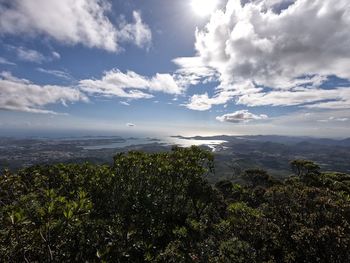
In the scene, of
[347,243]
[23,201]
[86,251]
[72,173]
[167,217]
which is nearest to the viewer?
[347,243]

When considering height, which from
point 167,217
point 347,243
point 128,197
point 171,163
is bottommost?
point 167,217

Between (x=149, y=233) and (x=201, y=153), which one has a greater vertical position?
(x=201, y=153)

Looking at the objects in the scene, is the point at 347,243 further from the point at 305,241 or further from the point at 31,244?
the point at 31,244

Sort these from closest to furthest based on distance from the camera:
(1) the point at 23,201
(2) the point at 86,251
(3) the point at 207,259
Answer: (3) the point at 207,259, (2) the point at 86,251, (1) the point at 23,201

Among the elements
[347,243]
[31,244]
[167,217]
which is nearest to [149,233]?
[167,217]

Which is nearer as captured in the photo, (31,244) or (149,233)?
(31,244)

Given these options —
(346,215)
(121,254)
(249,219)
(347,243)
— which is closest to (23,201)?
Answer: (121,254)
